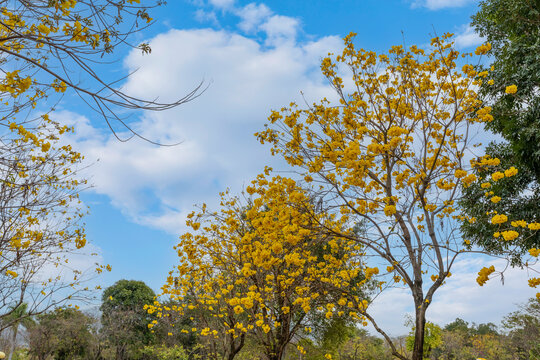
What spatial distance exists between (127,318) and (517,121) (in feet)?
65.8

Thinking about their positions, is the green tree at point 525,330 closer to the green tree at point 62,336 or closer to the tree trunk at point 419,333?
the tree trunk at point 419,333

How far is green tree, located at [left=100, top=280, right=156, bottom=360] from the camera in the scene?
1981 cm

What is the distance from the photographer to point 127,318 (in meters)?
20.4

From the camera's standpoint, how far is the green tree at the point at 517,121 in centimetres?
964

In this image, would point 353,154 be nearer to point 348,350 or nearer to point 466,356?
point 348,350

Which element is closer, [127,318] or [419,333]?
[419,333]

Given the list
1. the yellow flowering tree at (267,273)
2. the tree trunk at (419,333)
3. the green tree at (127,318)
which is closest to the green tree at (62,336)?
the green tree at (127,318)

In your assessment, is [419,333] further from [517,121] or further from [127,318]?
[127,318]

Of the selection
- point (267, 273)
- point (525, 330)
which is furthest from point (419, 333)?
point (525, 330)

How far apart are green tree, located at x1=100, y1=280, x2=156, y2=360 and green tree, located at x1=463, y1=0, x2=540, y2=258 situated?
50.4ft

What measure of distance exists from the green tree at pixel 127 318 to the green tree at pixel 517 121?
15365 mm

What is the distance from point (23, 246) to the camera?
5121 mm

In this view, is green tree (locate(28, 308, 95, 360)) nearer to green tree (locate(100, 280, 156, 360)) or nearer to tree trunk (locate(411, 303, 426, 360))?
green tree (locate(100, 280, 156, 360))

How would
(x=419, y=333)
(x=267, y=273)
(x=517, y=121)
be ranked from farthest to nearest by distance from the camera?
(x=517, y=121), (x=267, y=273), (x=419, y=333)
